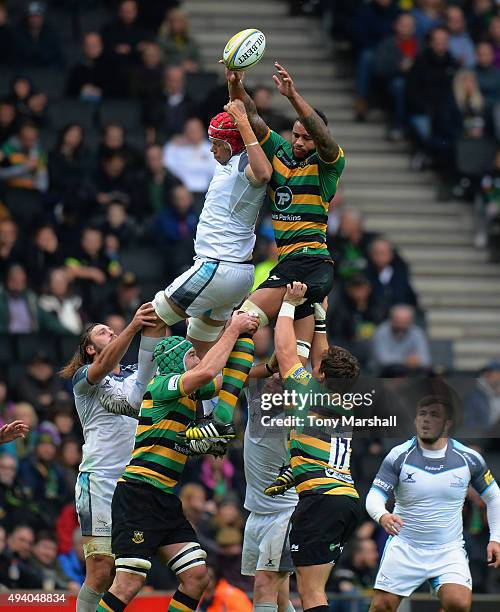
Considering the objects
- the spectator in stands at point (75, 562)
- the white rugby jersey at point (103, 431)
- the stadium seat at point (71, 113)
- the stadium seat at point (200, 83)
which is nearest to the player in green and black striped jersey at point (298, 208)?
the white rugby jersey at point (103, 431)

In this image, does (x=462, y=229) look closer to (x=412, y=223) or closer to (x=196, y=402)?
(x=412, y=223)

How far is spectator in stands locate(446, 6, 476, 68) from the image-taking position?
22344 mm

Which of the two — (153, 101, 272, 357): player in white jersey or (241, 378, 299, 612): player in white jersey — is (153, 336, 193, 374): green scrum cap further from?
(241, 378, 299, 612): player in white jersey

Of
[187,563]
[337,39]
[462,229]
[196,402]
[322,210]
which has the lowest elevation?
[462,229]

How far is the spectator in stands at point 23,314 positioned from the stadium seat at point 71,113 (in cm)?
279

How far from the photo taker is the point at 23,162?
18.5 meters

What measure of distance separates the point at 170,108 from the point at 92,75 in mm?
957

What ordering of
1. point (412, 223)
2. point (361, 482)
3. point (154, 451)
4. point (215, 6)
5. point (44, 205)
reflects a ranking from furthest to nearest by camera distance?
point (215, 6), point (412, 223), point (44, 205), point (361, 482), point (154, 451)

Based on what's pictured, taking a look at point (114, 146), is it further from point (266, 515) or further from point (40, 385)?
point (266, 515)

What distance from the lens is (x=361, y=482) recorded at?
16312mm

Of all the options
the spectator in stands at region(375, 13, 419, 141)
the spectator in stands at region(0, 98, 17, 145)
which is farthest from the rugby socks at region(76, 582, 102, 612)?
the spectator in stands at region(375, 13, 419, 141)

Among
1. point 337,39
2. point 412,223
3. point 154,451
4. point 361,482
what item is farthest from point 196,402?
point 337,39

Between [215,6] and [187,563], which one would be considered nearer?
[187,563]

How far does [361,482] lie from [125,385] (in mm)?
4883
